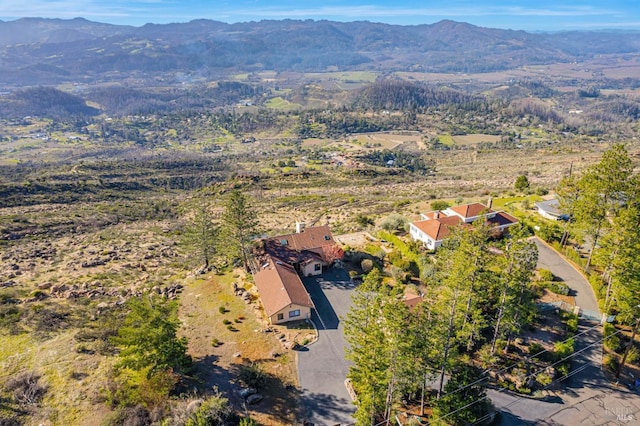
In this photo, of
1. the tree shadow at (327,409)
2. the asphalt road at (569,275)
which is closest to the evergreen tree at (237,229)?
the tree shadow at (327,409)

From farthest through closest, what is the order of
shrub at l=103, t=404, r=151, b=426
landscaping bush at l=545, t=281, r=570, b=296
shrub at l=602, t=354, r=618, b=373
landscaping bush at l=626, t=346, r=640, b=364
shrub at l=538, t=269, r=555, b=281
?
shrub at l=538, t=269, r=555, b=281 → landscaping bush at l=545, t=281, r=570, b=296 → landscaping bush at l=626, t=346, r=640, b=364 → shrub at l=602, t=354, r=618, b=373 → shrub at l=103, t=404, r=151, b=426

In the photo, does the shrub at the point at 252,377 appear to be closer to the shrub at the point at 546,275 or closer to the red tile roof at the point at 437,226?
the red tile roof at the point at 437,226

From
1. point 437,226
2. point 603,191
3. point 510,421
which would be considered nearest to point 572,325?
point 510,421

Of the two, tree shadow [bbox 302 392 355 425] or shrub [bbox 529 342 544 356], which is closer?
tree shadow [bbox 302 392 355 425]

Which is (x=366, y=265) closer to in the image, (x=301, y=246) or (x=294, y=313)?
(x=301, y=246)

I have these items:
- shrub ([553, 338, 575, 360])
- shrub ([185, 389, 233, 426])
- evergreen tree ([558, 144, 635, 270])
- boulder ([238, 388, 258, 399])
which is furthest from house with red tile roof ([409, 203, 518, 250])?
shrub ([185, 389, 233, 426])

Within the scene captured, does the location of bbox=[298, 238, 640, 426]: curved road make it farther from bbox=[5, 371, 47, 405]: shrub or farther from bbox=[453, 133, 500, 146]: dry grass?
bbox=[453, 133, 500, 146]: dry grass
